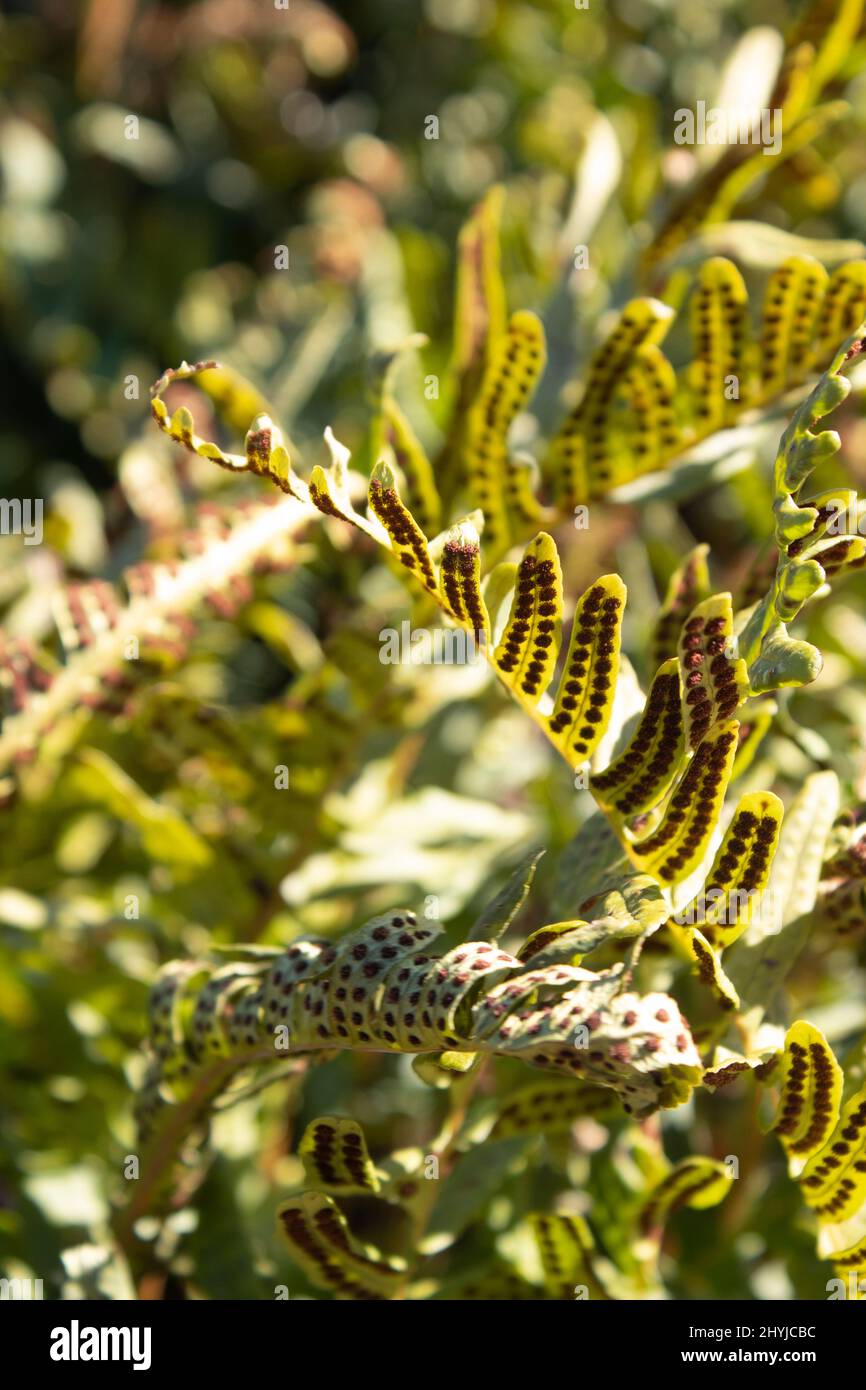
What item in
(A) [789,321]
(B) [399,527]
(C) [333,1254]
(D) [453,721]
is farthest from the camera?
(D) [453,721]

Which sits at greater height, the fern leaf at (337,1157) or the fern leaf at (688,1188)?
the fern leaf at (337,1157)

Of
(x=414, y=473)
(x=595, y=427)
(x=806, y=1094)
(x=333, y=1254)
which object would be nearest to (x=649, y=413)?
(x=595, y=427)

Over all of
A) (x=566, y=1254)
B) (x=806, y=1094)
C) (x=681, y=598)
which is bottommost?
(x=566, y=1254)

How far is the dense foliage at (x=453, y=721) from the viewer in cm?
74

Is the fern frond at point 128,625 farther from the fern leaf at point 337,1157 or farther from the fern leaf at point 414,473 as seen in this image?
the fern leaf at point 337,1157

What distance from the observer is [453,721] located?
1.36 meters

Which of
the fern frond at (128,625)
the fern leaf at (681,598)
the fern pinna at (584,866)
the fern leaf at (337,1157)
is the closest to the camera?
the fern pinna at (584,866)

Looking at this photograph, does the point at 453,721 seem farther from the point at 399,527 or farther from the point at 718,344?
the point at 399,527

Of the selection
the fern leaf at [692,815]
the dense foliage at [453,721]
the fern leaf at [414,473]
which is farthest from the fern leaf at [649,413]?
the fern leaf at [692,815]

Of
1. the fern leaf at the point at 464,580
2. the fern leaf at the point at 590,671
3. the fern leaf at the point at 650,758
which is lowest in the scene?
the fern leaf at the point at 650,758

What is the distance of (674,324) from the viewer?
1.28 metres

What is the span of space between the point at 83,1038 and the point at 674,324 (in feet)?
2.78
